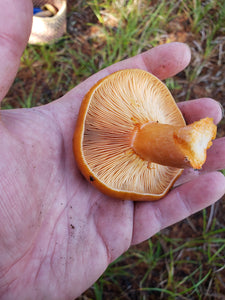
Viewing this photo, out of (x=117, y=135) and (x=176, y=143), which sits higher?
(x=176, y=143)

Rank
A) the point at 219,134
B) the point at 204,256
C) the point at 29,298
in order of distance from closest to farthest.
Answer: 1. the point at 29,298
2. the point at 204,256
3. the point at 219,134

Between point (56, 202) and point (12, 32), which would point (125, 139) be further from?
point (12, 32)

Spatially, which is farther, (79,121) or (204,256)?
(204,256)

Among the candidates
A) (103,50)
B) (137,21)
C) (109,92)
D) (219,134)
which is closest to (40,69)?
(103,50)

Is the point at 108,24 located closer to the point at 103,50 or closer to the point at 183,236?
the point at 103,50

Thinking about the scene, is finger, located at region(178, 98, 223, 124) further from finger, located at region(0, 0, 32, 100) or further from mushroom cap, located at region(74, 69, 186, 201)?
finger, located at region(0, 0, 32, 100)

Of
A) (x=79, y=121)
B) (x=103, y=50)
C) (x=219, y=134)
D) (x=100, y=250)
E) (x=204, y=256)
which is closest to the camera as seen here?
(x=79, y=121)

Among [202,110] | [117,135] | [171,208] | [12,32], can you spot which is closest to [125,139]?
[117,135]

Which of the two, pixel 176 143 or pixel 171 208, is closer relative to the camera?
pixel 176 143
